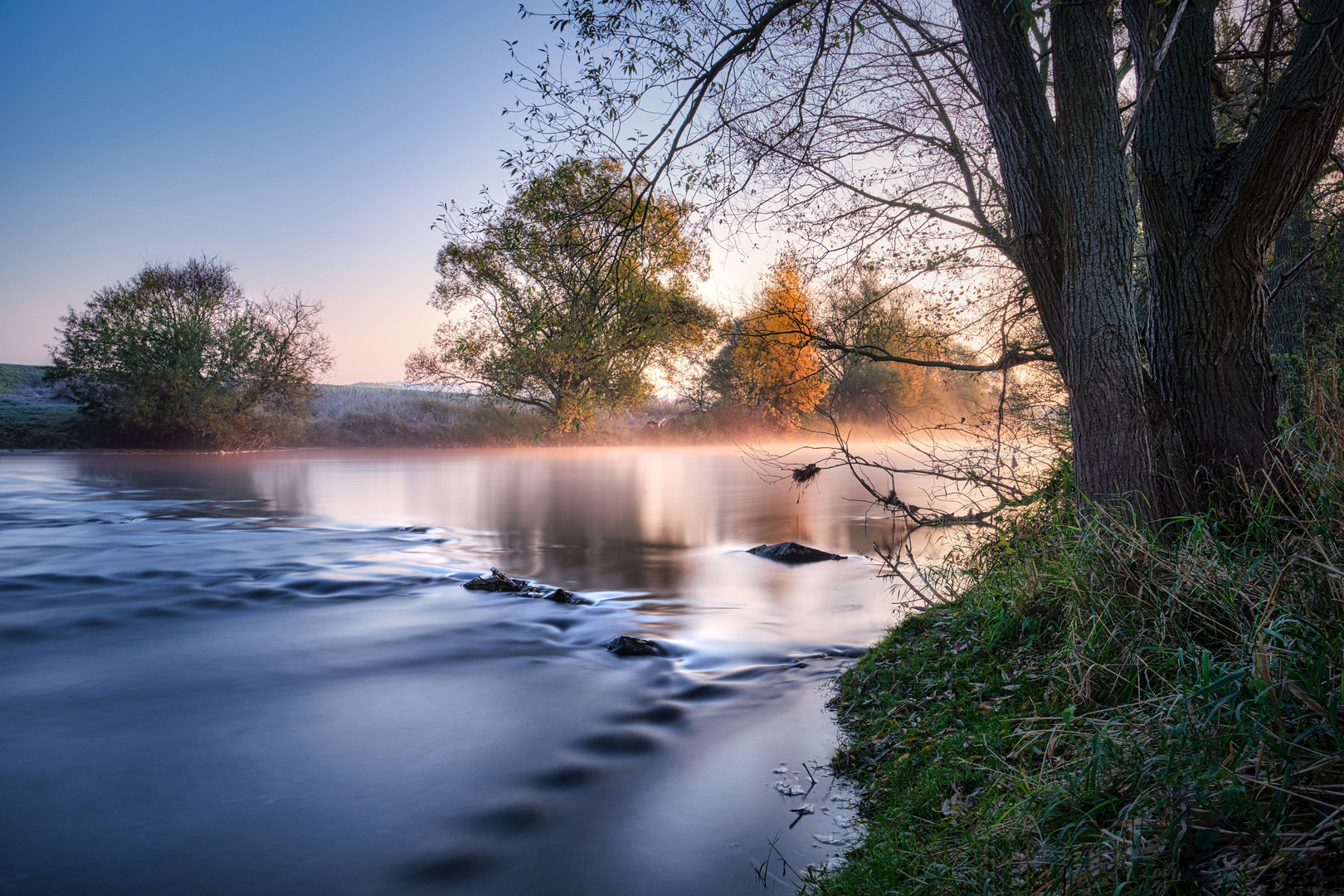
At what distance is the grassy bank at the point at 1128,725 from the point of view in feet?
7.23

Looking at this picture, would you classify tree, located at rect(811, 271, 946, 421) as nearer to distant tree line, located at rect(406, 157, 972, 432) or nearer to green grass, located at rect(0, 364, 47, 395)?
distant tree line, located at rect(406, 157, 972, 432)

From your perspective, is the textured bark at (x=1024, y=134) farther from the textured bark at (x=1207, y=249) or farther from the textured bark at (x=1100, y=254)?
the textured bark at (x=1207, y=249)

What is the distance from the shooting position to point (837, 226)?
974 centimetres

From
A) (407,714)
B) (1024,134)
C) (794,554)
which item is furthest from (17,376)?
(1024,134)

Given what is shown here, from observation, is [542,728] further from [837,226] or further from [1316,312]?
[1316,312]

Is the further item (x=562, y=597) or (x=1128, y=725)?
(x=562, y=597)

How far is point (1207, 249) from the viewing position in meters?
4.96

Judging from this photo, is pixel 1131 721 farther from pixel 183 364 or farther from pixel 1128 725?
pixel 183 364

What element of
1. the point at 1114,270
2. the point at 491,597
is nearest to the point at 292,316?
the point at 491,597

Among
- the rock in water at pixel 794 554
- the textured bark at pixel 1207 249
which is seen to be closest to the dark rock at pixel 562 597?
the rock in water at pixel 794 554

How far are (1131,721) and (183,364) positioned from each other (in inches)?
1508

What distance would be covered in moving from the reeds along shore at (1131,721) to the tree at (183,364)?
3591 centimetres

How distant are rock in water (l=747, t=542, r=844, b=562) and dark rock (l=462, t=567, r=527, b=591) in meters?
4.51

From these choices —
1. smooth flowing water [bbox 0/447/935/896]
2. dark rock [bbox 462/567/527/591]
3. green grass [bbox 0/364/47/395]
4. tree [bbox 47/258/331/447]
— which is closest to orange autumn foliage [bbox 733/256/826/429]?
smooth flowing water [bbox 0/447/935/896]
